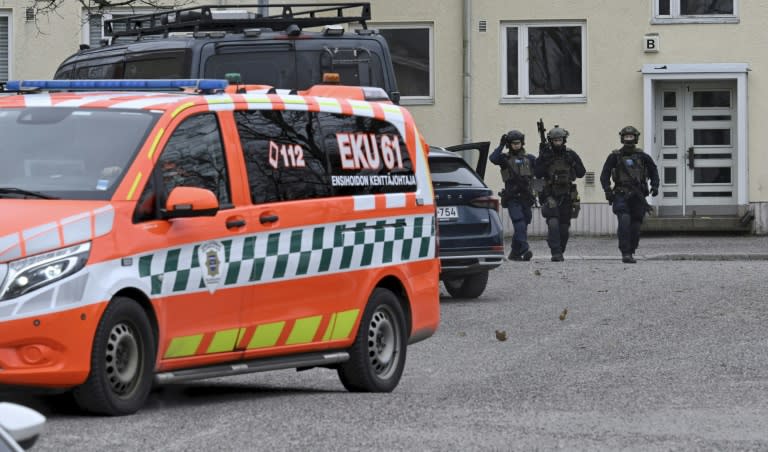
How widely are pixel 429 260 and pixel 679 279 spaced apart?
10720 mm

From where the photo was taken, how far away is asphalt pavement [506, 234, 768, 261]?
2647cm

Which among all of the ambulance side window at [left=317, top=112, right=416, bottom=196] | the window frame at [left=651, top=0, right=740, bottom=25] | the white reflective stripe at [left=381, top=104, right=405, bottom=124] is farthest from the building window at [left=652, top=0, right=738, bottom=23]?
the ambulance side window at [left=317, top=112, right=416, bottom=196]

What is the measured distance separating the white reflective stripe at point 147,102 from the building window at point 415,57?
23090mm

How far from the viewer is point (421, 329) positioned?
36.8ft

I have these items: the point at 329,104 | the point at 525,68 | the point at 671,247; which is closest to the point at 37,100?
the point at 329,104

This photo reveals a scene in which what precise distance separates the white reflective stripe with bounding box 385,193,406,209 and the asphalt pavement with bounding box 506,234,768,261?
15.3 m

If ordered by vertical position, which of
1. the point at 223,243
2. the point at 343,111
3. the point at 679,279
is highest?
the point at 343,111

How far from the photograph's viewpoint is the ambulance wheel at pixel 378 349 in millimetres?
10391

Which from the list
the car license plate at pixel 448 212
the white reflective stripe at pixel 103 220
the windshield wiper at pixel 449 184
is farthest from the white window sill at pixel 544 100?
the white reflective stripe at pixel 103 220

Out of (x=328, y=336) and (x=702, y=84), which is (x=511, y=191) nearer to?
(x=702, y=84)

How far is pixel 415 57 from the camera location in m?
32.5

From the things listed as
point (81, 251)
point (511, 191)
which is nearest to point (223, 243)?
point (81, 251)

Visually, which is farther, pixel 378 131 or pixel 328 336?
pixel 378 131

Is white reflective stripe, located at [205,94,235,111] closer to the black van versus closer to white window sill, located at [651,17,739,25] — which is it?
the black van
